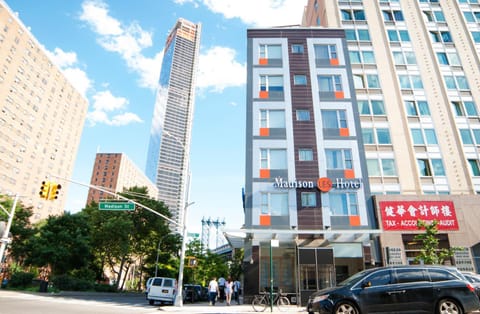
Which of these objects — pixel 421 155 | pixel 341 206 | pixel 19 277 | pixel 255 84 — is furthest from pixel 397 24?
pixel 19 277

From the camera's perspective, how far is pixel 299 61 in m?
29.1

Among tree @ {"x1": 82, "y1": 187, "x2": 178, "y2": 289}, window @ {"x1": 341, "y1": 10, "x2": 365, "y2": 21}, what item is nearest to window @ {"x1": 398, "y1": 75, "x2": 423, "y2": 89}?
window @ {"x1": 341, "y1": 10, "x2": 365, "y2": 21}

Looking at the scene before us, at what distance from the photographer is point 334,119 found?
87.8 feet

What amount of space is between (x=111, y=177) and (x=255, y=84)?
12306 centimetres

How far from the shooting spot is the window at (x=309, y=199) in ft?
77.9

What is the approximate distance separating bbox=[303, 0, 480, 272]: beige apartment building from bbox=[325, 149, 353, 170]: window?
2.35 meters

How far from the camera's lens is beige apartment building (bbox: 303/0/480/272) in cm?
2300

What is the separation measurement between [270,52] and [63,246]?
29.1 m

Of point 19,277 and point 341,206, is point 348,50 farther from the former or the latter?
point 19,277

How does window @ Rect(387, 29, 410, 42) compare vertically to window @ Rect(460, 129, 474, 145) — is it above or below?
above

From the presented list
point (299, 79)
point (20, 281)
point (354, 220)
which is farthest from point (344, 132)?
point (20, 281)

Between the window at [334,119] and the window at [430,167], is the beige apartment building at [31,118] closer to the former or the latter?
the window at [334,119]

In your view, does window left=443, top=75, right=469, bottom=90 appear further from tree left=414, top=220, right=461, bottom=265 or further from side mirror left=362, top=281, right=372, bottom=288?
side mirror left=362, top=281, right=372, bottom=288

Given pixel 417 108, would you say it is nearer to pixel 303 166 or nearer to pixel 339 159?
pixel 339 159
